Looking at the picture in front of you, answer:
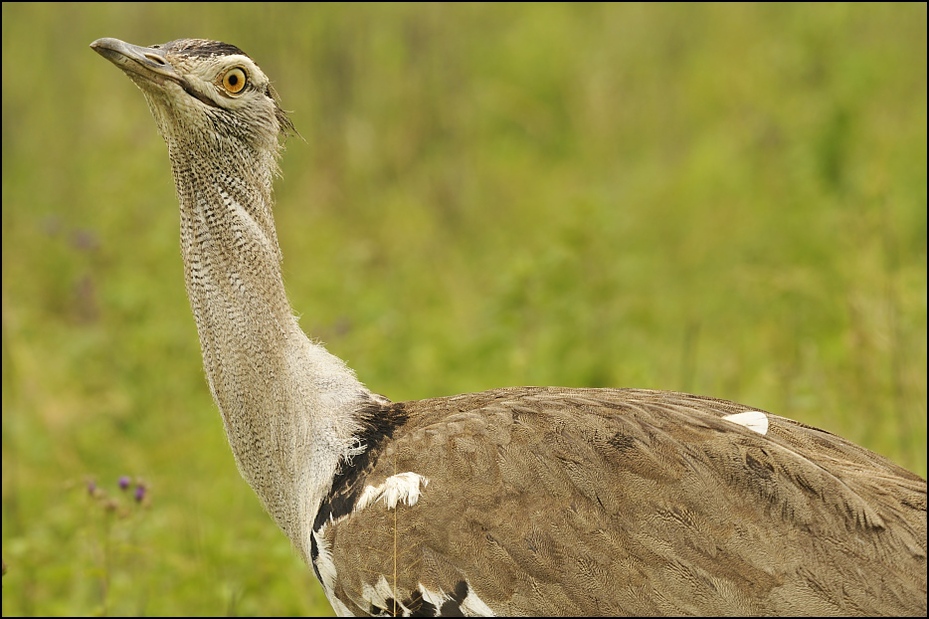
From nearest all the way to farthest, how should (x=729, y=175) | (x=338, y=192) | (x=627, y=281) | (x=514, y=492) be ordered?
(x=514, y=492) < (x=627, y=281) < (x=729, y=175) < (x=338, y=192)

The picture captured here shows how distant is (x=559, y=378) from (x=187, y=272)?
6.56 feet

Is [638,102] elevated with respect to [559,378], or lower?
elevated

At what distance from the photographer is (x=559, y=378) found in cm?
423

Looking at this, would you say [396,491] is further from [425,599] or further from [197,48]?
[197,48]

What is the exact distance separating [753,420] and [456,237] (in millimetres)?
4086

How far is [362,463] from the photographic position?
250cm

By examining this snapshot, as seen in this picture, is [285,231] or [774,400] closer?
[774,400]

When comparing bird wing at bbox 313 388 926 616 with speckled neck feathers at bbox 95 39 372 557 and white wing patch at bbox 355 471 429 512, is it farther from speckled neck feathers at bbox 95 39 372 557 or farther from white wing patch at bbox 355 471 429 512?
speckled neck feathers at bbox 95 39 372 557

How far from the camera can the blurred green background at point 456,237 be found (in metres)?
3.75

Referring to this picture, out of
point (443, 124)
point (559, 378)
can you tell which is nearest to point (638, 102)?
point (443, 124)

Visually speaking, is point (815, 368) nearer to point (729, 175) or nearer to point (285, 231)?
point (729, 175)

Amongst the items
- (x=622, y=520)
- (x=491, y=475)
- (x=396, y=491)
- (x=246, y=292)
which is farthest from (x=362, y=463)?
(x=622, y=520)

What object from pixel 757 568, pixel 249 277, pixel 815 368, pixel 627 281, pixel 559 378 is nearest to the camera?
pixel 757 568

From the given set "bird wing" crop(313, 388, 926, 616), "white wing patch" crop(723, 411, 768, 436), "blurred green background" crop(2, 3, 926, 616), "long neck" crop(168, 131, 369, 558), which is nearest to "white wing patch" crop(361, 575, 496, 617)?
"bird wing" crop(313, 388, 926, 616)
